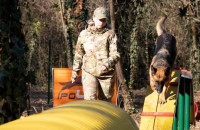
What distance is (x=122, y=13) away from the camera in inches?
585

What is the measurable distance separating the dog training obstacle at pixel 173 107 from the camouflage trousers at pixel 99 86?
81 cm

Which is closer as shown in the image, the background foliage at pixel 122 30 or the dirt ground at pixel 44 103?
the dirt ground at pixel 44 103

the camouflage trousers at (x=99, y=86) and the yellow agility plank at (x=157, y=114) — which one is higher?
the camouflage trousers at (x=99, y=86)

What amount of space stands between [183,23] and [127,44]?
16.4ft

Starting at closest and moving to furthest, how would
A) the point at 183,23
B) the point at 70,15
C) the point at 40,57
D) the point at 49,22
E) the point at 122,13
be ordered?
the point at 70,15 < the point at 122,13 < the point at 40,57 < the point at 49,22 < the point at 183,23

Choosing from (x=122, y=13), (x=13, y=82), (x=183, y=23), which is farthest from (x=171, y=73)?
(x=183, y=23)

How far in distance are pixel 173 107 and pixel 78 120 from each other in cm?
403

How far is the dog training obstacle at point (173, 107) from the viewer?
5902 millimetres

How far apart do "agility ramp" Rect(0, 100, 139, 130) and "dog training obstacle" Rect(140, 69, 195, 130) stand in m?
2.84

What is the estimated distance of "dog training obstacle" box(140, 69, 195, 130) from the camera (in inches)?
232

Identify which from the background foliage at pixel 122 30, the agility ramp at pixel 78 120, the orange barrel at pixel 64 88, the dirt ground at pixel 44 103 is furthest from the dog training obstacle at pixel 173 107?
the background foliage at pixel 122 30

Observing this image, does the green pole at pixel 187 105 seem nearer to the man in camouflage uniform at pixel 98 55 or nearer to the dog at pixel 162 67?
the dog at pixel 162 67

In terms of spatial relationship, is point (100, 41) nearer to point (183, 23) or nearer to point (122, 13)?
point (122, 13)

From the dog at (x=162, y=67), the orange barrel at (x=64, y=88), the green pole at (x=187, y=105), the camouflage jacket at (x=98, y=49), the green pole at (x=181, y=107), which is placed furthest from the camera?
the orange barrel at (x=64, y=88)
